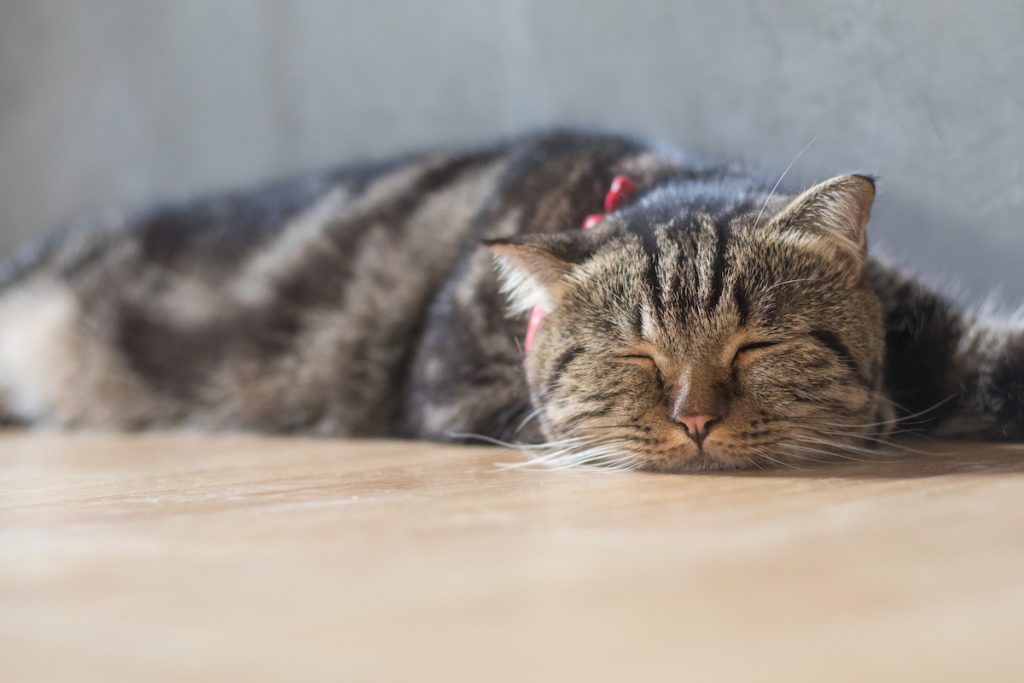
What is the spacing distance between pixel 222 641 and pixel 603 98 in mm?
1764

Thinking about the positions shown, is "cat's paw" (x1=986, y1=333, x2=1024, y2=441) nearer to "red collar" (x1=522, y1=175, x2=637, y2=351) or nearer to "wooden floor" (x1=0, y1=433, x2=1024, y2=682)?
"wooden floor" (x1=0, y1=433, x2=1024, y2=682)

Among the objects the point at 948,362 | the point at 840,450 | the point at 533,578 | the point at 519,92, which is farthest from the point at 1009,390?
the point at 519,92

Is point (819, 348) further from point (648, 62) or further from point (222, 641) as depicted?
point (648, 62)

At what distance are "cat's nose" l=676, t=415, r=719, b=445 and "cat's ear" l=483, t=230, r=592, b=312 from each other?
11.2 inches

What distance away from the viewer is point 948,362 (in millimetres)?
1455

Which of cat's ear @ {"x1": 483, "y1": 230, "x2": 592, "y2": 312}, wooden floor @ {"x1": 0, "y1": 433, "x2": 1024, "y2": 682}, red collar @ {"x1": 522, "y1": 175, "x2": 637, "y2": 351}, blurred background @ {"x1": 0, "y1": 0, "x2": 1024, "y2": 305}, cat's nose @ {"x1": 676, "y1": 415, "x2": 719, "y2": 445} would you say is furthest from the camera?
blurred background @ {"x1": 0, "y1": 0, "x2": 1024, "y2": 305}

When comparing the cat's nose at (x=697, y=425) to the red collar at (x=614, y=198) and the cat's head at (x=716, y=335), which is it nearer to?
the cat's head at (x=716, y=335)

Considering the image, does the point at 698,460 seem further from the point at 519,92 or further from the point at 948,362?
the point at 519,92

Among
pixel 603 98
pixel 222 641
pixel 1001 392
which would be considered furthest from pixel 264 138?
pixel 222 641

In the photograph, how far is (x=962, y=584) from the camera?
0.70m

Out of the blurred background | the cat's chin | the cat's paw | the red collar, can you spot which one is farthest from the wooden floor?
the blurred background

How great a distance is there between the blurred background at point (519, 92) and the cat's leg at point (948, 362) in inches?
6.5

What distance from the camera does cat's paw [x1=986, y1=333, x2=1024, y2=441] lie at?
1.37 m

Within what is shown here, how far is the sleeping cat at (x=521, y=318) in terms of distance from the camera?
1247mm
